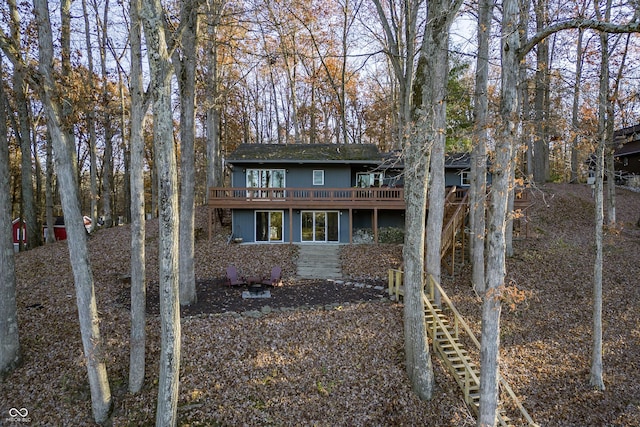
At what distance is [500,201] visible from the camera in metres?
5.32

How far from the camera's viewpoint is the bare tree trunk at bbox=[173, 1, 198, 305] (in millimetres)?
9875

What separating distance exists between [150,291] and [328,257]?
24.4ft

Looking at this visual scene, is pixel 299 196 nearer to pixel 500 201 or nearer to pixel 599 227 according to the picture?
pixel 599 227

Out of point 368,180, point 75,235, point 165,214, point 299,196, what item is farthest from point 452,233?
point 75,235

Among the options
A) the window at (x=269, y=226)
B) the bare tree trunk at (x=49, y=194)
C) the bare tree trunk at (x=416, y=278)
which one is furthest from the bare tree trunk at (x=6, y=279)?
the window at (x=269, y=226)

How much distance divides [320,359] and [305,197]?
10793 mm

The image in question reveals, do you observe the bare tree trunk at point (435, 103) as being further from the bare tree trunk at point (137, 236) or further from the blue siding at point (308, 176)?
the blue siding at point (308, 176)

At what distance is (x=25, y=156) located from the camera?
48.8 ft

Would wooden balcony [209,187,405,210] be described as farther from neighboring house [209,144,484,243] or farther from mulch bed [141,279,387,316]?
mulch bed [141,279,387,316]

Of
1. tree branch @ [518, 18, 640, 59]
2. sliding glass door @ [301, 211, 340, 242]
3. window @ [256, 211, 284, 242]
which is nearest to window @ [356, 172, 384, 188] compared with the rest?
sliding glass door @ [301, 211, 340, 242]

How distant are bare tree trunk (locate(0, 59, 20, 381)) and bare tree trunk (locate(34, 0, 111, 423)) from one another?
71.5 inches

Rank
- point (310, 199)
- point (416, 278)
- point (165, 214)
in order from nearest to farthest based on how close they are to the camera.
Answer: point (165, 214), point (416, 278), point (310, 199)

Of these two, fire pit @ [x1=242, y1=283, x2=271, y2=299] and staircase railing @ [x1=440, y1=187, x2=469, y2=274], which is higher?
staircase railing @ [x1=440, y1=187, x2=469, y2=274]

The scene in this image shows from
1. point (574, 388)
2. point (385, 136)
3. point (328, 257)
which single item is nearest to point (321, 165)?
point (328, 257)
